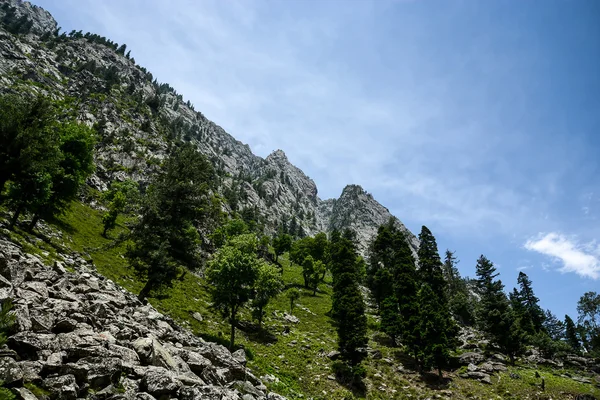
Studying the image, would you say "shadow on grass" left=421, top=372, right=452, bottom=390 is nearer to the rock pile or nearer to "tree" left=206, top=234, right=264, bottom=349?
"tree" left=206, top=234, right=264, bottom=349

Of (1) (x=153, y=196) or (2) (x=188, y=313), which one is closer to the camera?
(1) (x=153, y=196)

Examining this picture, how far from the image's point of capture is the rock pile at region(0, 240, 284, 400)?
26.9ft

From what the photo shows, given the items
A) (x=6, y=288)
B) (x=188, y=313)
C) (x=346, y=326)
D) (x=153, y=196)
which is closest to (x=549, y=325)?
(x=346, y=326)

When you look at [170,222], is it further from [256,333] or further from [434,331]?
[434,331]

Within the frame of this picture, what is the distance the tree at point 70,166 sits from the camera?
3588cm

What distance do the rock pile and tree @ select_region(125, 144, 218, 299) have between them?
11990mm

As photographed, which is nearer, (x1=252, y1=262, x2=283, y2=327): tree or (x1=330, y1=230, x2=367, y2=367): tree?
(x1=330, y1=230, x2=367, y2=367): tree

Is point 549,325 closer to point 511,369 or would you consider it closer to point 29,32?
point 511,369

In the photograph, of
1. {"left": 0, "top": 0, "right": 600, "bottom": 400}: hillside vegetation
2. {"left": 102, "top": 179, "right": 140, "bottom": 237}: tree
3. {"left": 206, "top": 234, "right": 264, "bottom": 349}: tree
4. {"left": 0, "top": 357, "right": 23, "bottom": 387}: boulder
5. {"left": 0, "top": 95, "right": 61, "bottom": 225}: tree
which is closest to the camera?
{"left": 0, "top": 357, "right": 23, "bottom": 387}: boulder

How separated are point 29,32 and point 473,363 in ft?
871

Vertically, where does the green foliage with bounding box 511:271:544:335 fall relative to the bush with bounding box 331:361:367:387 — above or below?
above

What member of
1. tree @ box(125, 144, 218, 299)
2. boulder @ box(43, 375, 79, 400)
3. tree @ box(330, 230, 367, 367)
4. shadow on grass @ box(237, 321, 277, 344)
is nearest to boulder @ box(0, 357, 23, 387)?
boulder @ box(43, 375, 79, 400)

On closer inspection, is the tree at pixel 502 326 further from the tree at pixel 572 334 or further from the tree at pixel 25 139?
the tree at pixel 25 139

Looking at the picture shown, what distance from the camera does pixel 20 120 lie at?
21.6 m
